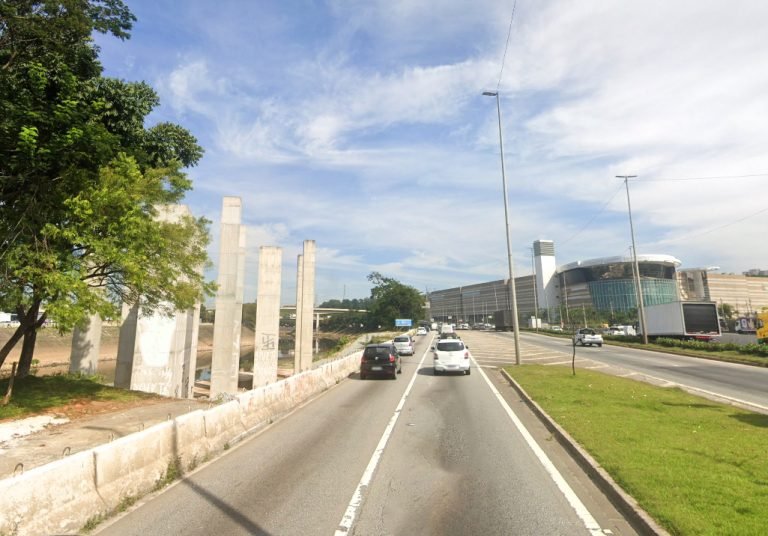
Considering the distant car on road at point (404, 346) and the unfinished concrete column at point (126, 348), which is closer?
the unfinished concrete column at point (126, 348)

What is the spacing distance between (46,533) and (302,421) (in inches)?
271

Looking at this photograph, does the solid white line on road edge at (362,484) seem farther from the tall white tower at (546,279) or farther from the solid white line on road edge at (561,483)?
the tall white tower at (546,279)

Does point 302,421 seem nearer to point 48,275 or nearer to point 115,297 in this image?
point 48,275

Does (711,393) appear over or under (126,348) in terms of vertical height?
under

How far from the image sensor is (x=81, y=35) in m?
12.5

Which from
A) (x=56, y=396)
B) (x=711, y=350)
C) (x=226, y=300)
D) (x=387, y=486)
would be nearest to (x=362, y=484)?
(x=387, y=486)

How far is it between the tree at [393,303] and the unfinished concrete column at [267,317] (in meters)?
79.1

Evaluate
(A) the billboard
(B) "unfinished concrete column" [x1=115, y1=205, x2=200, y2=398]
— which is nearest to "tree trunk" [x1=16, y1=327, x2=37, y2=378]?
(B) "unfinished concrete column" [x1=115, y1=205, x2=200, y2=398]

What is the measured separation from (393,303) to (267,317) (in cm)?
8116

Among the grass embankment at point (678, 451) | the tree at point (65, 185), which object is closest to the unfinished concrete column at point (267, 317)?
the tree at point (65, 185)

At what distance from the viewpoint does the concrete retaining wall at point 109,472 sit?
4371mm

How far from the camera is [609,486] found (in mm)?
5898

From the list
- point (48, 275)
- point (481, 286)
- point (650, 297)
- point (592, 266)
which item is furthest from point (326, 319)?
point (48, 275)

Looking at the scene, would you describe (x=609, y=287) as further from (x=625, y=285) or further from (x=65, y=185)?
(x=65, y=185)
